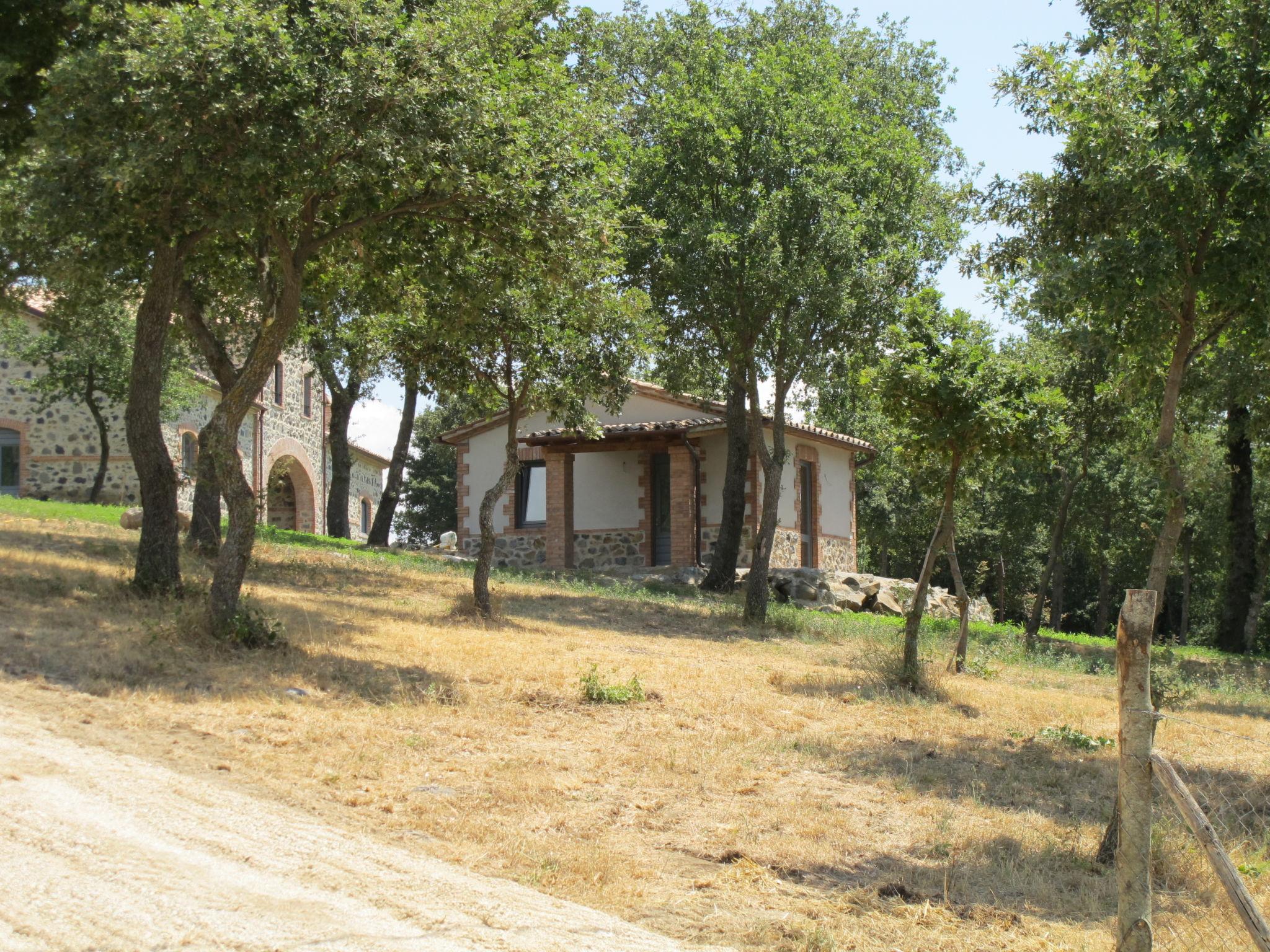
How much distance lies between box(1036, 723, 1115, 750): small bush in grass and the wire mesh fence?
48 cm

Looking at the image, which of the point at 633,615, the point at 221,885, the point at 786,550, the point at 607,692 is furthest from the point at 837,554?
the point at 221,885

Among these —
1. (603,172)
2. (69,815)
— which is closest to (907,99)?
(603,172)

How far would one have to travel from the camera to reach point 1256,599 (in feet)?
93.9

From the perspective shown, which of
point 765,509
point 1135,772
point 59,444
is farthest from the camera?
point 59,444

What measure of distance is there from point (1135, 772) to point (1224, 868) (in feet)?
2.38

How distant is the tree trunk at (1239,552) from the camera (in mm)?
24422

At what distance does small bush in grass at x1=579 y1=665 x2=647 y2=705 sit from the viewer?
1006 centimetres

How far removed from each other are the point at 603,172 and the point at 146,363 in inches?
212

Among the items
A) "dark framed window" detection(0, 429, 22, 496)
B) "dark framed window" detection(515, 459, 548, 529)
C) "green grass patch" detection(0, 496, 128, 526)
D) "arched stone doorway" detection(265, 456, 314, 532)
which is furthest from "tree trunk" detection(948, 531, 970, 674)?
"arched stone doorway" detection(265, 456, 314, 532)

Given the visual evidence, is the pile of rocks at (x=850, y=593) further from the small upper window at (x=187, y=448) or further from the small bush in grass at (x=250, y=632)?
the small upper window at (x=187, y=448)

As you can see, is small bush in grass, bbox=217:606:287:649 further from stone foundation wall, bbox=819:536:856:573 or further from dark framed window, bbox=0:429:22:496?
stone foundation wall, bbox=819:536:856:573

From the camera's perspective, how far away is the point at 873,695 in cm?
1171

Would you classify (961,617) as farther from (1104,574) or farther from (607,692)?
(1104,574)

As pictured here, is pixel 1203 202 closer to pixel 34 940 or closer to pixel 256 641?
pixel 34 940
